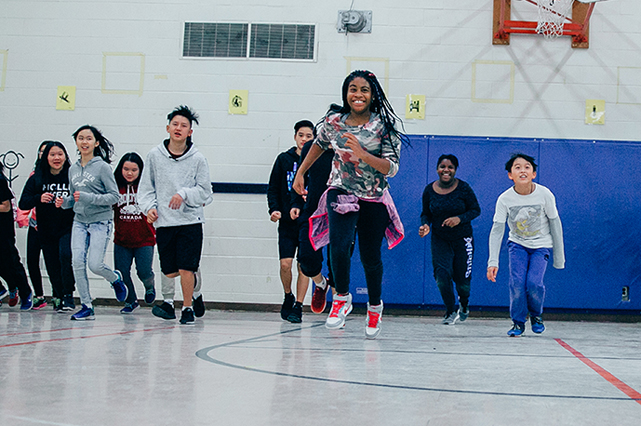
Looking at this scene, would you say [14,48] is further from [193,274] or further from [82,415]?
[82,415]

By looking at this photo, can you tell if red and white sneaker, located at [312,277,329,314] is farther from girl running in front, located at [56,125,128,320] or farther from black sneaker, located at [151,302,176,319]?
girl running in front, located at [56,125,128,320]

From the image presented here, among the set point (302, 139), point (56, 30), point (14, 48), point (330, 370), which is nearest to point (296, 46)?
point (302, 139)

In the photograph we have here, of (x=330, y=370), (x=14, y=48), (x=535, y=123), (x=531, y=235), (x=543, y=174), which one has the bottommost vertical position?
(x=330, y=370)

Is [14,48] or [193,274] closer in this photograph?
[193,274]

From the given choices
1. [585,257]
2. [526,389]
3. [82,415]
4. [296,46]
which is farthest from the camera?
[296,46]

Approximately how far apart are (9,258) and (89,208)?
143cm

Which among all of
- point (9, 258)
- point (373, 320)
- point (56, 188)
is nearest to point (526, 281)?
point (373, 320)

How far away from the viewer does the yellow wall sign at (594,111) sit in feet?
20.0

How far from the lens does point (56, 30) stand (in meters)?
6.35

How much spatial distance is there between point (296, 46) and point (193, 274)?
2.96 m

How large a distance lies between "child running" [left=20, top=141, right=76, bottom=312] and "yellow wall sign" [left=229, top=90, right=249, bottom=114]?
1721 millimetres

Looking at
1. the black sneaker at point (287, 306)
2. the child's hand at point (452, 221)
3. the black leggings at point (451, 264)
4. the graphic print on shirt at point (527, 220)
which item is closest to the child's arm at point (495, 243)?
the graphic print on shirt at point (527, 220)

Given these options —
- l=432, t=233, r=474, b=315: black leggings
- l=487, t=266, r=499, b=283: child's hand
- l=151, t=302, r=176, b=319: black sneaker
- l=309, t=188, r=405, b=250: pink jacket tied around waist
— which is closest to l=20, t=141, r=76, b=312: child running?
l=151, t=302, r=176, b=319: black sneaker

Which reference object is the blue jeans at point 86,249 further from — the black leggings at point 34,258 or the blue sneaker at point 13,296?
the blue sneaker at point 13,296
